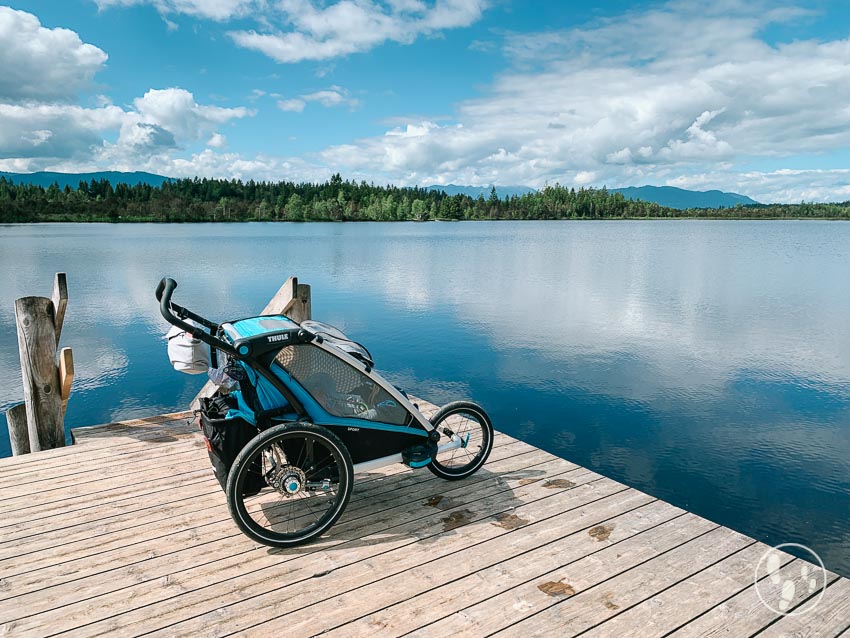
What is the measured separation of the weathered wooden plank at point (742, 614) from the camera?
109 inches

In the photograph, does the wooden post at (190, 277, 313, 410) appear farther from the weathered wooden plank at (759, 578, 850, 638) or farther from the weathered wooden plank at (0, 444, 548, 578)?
the weathered wooden plank at (759, 578, 850, 638)

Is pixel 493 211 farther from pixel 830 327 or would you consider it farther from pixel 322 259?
pixel 830 327

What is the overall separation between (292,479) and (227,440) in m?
0.48

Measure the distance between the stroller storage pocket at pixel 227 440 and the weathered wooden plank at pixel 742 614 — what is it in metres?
2.48

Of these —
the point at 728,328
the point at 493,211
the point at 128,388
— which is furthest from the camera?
the point at 493,211

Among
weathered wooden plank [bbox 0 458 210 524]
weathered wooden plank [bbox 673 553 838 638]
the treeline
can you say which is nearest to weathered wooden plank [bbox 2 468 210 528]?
weathered wooden plank [bbox 0 458 210 524]

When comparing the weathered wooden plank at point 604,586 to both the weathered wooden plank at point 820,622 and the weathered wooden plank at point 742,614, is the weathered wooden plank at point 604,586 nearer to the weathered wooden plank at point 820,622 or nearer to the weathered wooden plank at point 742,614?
the weathered wooden plank at point 742,614

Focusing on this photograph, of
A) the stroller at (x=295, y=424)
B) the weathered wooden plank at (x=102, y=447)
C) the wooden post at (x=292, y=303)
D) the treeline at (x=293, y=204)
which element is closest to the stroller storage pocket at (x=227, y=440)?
the stroller at (x=295, y=424)

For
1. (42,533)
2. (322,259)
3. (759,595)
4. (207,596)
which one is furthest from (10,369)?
(322,259)

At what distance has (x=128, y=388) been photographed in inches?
425

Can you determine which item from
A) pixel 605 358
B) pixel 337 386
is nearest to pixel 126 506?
pixel 337 386

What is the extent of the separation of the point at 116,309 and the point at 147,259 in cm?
1521

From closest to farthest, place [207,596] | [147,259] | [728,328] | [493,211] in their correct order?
[207,596] → [728,328] → [147,259] → [493,211]

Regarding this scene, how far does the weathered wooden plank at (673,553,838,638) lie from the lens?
2.77m
